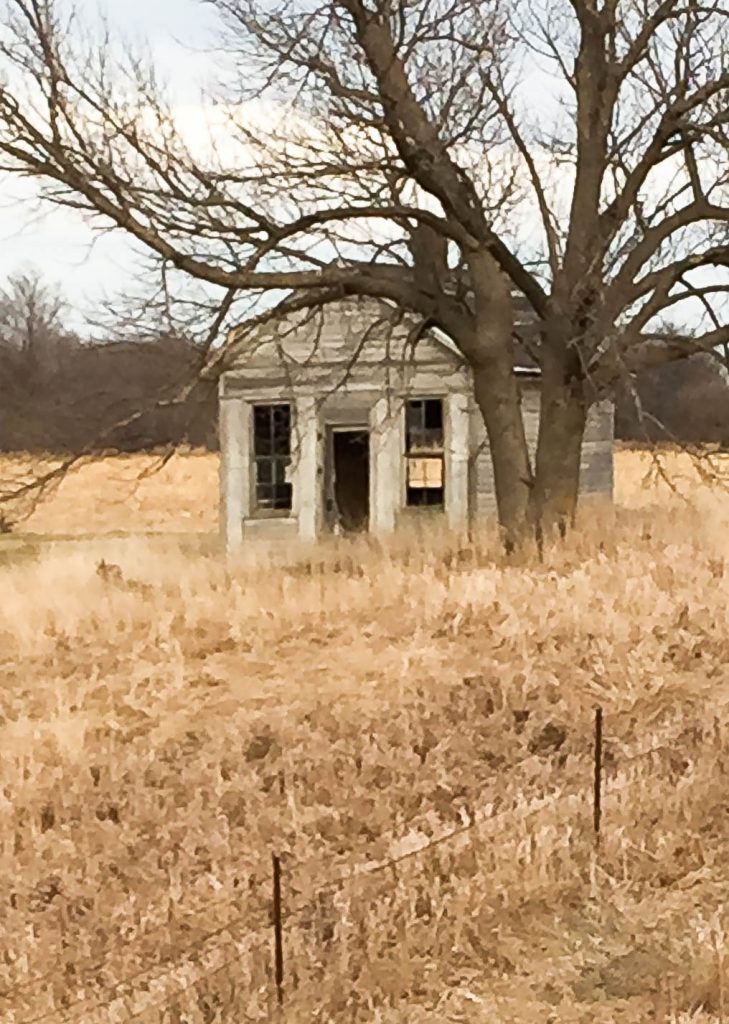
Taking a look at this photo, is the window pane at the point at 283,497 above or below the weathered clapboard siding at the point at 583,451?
below

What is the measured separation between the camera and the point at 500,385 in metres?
13.7

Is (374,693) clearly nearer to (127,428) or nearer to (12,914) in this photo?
(12,914)

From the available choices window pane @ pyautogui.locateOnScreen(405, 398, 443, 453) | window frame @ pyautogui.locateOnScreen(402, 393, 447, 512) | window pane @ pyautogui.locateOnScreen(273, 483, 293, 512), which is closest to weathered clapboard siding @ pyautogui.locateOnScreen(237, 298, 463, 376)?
window frame @ pyautogui.locateOnScreen(402, 393, 447, 512)

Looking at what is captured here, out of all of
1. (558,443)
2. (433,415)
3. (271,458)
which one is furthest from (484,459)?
(558,443)

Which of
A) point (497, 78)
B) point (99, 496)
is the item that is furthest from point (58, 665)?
point (99, 496)

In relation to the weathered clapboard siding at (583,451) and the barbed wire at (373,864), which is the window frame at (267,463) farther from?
the barbed wire at (373,864)

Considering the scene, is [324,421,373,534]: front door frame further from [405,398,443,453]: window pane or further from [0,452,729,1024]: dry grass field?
[0,452,729,1024]: dry grass field

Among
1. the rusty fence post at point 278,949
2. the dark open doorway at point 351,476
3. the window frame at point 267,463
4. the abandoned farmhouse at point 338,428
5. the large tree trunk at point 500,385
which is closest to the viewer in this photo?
the rusty fence post at point 278,949

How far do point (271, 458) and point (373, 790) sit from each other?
1257 cm

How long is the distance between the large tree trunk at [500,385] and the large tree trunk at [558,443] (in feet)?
0.57

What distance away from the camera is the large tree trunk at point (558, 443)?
1367 centimetres

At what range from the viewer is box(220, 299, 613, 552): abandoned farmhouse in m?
18.4

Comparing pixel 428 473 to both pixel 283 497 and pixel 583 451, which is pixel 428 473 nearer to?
pixel 583 451

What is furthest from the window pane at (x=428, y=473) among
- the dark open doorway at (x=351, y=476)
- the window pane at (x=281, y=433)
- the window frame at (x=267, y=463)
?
the window frame at (x=267, y=463)
